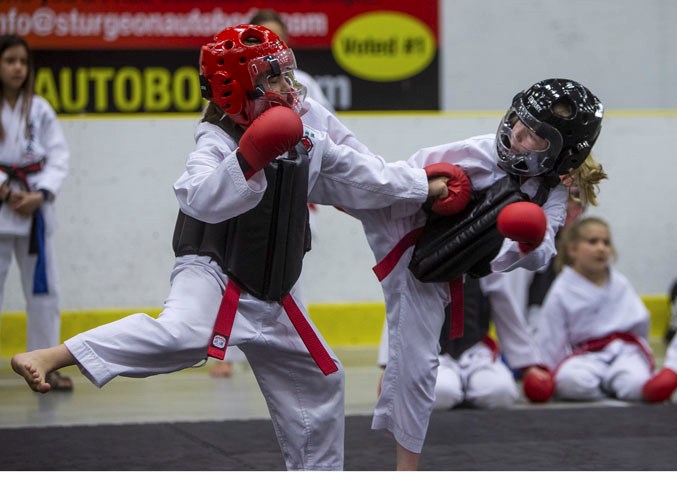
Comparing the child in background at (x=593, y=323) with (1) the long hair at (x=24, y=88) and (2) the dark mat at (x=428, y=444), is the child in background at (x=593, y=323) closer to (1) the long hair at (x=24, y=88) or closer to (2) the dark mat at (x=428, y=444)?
(2) the dark mat at (x=428, y=444)

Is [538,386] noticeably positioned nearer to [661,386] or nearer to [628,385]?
[628,385]

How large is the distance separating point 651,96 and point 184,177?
506 cm

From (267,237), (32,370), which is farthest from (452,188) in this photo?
(32,370)

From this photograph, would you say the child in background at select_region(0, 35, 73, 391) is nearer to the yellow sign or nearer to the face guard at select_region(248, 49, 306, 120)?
the yellow sign

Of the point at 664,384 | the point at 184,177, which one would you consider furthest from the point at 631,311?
the point at 184,177

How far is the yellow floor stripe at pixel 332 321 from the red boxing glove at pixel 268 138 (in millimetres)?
3777

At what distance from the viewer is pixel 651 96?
717 centimetres

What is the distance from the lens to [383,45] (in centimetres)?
698

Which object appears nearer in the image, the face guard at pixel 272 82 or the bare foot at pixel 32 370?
the bare foot at pixel 32 370

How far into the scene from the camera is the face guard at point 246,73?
2.77m

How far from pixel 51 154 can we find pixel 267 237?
2.66 metres

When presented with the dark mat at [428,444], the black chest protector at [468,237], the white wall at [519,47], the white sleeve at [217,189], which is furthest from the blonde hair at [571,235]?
the white sleeve at [217,189]

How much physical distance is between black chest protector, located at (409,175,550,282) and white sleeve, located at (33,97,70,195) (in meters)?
2.43

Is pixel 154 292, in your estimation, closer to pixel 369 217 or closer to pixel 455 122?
pixel 455 122
